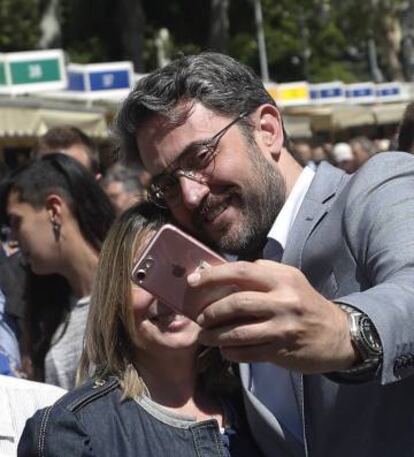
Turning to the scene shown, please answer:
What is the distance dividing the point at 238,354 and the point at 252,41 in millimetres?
51910

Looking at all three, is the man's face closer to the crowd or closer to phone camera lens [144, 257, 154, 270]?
the crowd

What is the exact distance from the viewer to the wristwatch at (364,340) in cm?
168

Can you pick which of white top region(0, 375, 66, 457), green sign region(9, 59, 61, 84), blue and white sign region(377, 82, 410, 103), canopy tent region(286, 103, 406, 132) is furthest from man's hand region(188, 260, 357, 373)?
blue and white sign region(377, 82, 410, 103)

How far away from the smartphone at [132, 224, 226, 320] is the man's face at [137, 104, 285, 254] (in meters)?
0.63

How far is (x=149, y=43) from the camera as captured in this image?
139ft

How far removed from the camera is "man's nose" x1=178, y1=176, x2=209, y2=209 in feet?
8.40

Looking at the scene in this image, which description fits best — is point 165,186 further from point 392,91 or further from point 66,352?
point 392,91

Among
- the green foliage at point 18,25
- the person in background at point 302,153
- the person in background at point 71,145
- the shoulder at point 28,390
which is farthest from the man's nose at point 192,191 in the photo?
the green foliage at point 18,25

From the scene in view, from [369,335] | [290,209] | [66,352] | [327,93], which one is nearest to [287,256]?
[290,209]

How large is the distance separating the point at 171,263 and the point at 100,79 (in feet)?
51.2

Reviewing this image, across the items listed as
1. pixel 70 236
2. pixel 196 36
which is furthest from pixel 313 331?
pixel 196 36

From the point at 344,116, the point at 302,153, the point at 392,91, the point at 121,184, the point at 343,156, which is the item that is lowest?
the point at 392,91

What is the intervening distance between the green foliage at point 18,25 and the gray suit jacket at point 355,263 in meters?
35.8

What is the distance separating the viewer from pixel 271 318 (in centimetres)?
160
